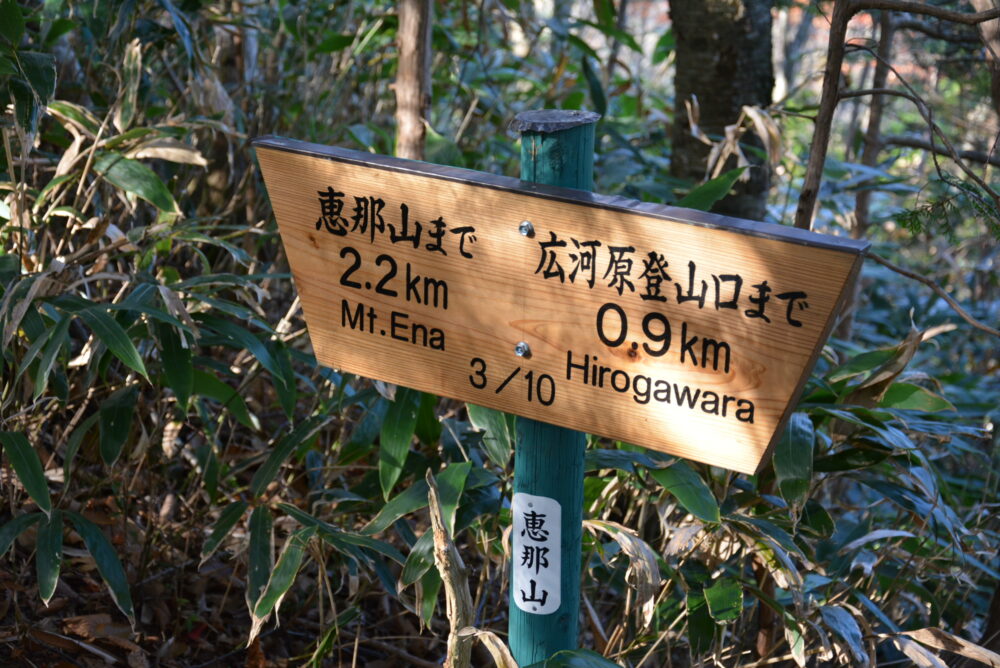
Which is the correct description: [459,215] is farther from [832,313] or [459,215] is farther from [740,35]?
[740,35]

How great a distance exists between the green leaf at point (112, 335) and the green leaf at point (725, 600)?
2.55ft

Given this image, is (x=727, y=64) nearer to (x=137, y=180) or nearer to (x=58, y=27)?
(x=137, y=180)

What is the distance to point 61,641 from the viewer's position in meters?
1.38

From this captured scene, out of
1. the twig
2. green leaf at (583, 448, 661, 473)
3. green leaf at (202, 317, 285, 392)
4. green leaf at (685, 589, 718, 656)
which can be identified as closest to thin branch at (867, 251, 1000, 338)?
the twig

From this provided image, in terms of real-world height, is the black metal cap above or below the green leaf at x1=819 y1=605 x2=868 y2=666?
above

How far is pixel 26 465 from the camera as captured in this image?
3.93 feet

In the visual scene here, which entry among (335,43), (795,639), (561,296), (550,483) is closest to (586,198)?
(561,296)

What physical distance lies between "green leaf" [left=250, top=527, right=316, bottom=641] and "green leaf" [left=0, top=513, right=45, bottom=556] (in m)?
0.35

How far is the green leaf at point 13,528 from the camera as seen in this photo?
1223mm

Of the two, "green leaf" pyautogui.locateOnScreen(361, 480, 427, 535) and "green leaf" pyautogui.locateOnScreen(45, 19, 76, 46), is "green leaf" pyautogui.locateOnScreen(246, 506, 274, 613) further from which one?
"green leaf" pyautogui.locateOnScreen(45, 19, 76, 46)

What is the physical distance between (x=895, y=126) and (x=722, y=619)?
7.42 m

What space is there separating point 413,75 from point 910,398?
986 mm

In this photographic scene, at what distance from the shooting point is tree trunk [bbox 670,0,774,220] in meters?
1.96

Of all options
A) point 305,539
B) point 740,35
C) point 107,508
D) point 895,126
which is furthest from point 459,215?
point 895,126
